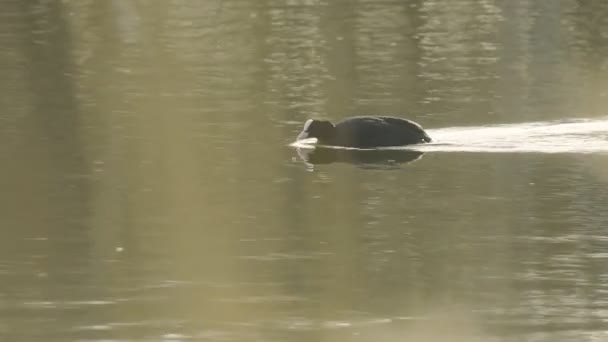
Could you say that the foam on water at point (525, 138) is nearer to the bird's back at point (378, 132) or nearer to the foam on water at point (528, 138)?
the foam on water at point (528, 138)

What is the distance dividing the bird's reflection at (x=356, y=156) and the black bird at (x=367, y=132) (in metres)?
0.15

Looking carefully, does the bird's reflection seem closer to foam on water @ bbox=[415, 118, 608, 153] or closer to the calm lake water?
the calm lake water

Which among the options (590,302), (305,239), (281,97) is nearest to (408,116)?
(281,97)

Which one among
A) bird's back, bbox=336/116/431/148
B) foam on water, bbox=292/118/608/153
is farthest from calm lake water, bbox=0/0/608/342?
bird's back, bbox=336/116/431/148

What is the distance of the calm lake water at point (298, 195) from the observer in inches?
472

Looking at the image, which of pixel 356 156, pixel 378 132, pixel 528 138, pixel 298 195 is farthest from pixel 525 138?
pixel 298 195

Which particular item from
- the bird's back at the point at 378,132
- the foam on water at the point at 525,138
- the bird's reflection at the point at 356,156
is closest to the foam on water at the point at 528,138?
the foam on water at the point at 525,138

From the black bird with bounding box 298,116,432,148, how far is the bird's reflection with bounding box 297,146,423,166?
0.15m

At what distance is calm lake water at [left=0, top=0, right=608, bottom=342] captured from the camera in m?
12.0

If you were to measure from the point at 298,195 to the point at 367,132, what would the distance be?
3.65 metres

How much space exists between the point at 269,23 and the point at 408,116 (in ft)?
52.5

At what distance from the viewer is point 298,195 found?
667 inches

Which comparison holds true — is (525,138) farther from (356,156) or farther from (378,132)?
(356,156)

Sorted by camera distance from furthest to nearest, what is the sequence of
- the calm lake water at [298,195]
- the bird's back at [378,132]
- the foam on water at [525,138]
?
the bird's back at [378,132]
the foam on water at [525,138]
the calm lake water at [298,195]
